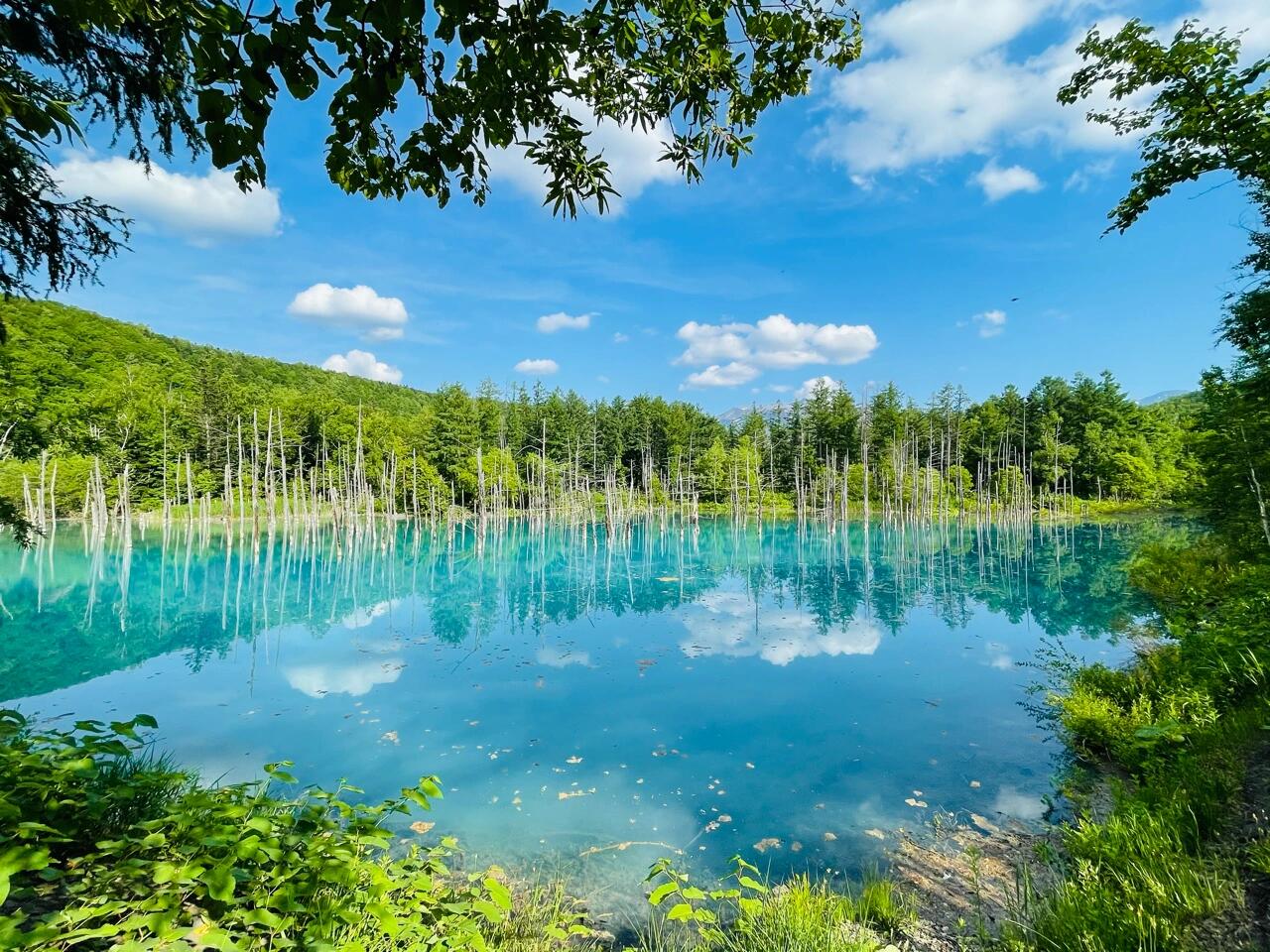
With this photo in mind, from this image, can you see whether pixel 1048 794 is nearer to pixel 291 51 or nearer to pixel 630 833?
pixel 630 833

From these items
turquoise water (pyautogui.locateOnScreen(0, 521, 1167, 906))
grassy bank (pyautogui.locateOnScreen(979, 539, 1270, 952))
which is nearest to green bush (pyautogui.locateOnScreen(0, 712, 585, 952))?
turquoise water (pyautogui.locateOnScreen(0, 521, 1167, 906))

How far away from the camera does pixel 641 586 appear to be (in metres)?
25.3

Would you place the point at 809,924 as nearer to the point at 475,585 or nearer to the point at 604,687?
the point at 604,687

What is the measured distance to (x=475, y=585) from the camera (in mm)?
25375

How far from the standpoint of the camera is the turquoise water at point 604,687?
24.6 feet

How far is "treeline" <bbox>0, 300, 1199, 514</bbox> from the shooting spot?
50.1m

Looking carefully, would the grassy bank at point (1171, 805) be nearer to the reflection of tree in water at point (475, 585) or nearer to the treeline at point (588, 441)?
the reflection of tree in water at point (475, 585)

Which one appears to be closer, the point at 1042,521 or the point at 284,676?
the point at 284,676

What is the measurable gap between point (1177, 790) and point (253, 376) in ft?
307

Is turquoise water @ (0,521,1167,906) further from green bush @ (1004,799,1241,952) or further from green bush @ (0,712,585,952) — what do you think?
green bush @ (0,712,585,952)

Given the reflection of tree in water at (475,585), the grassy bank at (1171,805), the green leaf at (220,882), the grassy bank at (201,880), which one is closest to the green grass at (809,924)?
the grassy bank at (201,880)

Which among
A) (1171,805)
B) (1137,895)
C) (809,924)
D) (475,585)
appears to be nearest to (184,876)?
(809,924)

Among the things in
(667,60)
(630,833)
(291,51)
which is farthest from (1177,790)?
(291,51)

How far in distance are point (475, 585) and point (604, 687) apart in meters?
14.4
